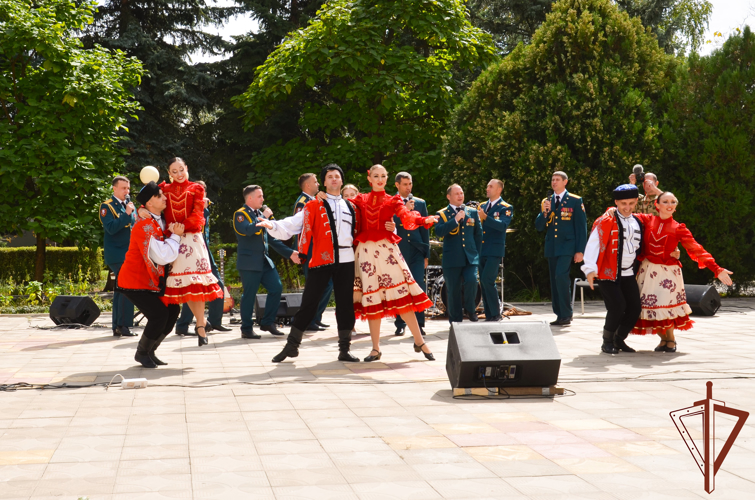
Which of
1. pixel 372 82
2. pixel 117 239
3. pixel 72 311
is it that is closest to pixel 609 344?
pixel 117 239

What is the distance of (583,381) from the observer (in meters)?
6.23

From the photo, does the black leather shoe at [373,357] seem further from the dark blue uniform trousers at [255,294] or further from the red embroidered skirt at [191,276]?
the dark blue uniform trousers at [255,294]

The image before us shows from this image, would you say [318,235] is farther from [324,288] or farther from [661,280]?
[661,280]

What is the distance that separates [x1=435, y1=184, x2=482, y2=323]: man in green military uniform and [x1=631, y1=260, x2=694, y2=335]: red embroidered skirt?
7.24 feet

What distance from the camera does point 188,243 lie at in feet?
25.8

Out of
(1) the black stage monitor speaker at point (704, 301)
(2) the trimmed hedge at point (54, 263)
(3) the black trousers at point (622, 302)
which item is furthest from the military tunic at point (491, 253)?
(2) the trimmed hedge at point (54, 263)

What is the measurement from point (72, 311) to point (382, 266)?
581cm

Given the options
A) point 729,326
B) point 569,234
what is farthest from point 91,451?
point 729,326

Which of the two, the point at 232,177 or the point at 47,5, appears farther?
the point at 232,177

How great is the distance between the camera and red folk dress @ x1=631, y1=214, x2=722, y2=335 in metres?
7.69

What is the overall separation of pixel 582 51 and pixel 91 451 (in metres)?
12.4

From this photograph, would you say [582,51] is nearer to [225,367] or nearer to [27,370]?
[225,367]

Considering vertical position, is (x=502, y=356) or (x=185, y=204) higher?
(x=185, y=204)

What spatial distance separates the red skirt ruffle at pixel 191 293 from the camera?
742 cm
